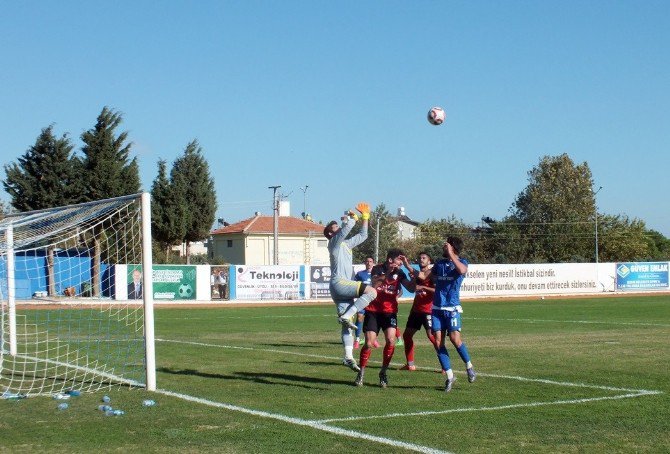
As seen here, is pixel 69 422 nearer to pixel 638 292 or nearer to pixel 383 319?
pixel 383 319

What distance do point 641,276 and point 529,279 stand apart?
8947mm

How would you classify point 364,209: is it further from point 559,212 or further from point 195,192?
point 559,212

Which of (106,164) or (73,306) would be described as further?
(106,164)

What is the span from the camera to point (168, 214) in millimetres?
61406

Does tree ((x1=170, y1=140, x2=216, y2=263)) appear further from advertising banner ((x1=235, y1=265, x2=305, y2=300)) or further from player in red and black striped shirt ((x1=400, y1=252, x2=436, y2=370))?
player in red and black striped shirt ((x1=400, y1=252, x2=436, y2=370))

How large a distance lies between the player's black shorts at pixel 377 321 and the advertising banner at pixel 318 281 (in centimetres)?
3446

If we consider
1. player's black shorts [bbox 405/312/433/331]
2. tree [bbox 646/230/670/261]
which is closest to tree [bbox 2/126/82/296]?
player's black shorts [bbox 405/312/433/331]

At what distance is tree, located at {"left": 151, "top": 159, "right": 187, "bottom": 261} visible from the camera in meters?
61.4

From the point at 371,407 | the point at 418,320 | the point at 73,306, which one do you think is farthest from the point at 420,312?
the point at 73,306

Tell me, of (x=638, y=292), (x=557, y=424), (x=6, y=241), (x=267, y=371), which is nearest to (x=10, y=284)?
(x=6, y=241)

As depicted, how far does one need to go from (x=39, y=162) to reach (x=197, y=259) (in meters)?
25.3

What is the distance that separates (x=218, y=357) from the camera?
16375mm

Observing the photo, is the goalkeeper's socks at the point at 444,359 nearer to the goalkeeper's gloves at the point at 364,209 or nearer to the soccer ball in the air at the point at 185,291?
the goalkeeper's gloves at the point at 364,209

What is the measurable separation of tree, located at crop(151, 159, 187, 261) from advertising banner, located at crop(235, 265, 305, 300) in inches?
651
